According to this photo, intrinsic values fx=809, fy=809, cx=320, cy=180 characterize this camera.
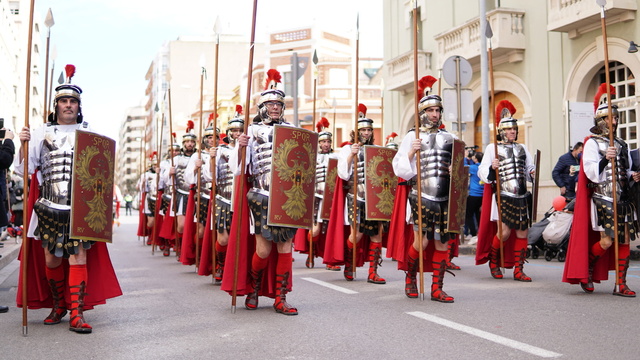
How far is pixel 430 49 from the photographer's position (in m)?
25.3

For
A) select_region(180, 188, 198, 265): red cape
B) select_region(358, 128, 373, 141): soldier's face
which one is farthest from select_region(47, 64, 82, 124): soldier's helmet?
select_region(180, 188, 198, 265): red cape

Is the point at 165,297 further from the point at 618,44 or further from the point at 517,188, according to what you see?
the point at 618,44

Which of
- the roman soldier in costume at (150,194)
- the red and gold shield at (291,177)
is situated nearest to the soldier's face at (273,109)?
the red and gold shield at (291,177)

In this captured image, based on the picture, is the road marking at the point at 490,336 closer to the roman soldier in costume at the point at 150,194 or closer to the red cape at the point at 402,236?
the red cape at the point at 402,236

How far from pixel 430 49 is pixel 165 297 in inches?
733

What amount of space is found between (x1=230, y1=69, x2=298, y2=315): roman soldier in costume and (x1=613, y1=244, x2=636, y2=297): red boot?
3.27 metres

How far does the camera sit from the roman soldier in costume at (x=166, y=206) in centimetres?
1433

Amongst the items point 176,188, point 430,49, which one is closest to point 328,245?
point 176,188

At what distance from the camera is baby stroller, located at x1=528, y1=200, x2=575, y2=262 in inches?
483

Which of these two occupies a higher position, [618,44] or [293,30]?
[293,30]

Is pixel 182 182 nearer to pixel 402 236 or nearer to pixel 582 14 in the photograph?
pixel 402 236

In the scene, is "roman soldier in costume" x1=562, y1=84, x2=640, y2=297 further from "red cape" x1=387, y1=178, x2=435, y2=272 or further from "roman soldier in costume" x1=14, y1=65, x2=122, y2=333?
"roman soldier in costume" x1=14, y1=65, x2=122, y2=333

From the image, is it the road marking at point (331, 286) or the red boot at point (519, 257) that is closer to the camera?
the road marking at point (331, 286)

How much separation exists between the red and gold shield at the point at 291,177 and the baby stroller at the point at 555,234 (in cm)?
625
